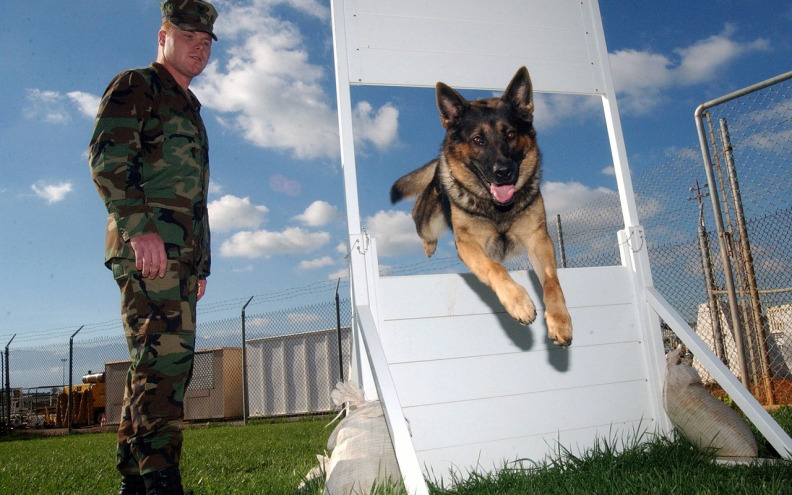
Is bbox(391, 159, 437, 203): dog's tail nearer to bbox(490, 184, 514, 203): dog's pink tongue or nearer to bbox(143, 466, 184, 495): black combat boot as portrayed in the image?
bbox(490, 184, 514, 203): dog's pink tongue

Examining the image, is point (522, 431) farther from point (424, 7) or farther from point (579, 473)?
point (424, 7)

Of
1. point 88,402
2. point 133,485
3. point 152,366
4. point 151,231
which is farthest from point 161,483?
point 88,402

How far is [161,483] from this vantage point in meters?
1.87

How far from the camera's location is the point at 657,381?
10.1 feet

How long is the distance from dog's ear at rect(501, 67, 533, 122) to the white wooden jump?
0.44ft

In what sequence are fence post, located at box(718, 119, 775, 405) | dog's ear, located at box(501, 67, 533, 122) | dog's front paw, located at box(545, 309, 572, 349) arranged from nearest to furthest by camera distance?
dog's front paw, located at box(545, 309, 572, 349) < dog's ear, located at box(501, 67, 533, 122) < fence post, located at box(718, 119, 775, 405)

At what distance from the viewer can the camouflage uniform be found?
189 centimetres

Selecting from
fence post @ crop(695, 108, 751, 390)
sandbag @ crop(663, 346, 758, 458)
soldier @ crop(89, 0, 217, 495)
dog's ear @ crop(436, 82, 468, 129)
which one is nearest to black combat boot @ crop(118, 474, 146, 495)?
soldier @ crop(89, 0, 217, 495)

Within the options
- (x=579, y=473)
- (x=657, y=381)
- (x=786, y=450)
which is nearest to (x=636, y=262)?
(x=657, y=381)

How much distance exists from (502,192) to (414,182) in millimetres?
514

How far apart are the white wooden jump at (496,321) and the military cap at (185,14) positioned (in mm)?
794

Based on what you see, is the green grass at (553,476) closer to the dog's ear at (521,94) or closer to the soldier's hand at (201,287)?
the soldier's hand at (201,287)

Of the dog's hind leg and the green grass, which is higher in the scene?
the dog's hind leg

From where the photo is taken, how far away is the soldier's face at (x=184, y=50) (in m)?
2.21
